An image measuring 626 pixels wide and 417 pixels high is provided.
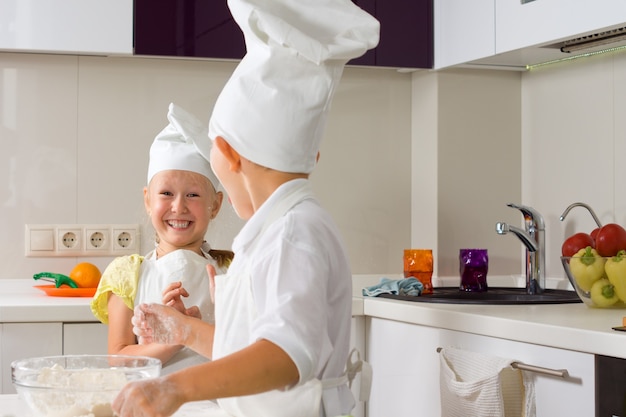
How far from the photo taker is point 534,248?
241 centimetres

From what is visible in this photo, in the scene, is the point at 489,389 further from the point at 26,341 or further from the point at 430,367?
the point at 26,341

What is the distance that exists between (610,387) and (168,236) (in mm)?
850

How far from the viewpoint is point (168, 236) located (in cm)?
176

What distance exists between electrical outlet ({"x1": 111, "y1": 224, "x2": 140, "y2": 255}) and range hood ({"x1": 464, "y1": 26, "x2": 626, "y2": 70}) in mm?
1074

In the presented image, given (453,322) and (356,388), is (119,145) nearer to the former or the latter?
(356,388)

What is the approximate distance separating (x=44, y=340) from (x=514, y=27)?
4.61 feet

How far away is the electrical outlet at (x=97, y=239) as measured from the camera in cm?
258

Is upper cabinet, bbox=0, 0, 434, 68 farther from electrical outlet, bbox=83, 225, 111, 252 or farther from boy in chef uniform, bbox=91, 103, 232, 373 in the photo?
boy in chef uniform, bbox=91, 103, 232, 373

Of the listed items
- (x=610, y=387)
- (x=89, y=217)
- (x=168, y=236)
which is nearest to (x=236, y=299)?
(x=168, y=236)

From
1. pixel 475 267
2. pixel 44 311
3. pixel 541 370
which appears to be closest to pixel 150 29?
pixel 44 311

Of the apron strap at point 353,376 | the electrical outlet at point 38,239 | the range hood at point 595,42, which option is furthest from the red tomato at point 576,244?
the electrical outlet at point 38,239

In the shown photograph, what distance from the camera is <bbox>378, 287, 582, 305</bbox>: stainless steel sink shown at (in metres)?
2.10

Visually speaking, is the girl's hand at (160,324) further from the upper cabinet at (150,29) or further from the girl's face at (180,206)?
the upper cabinet at (150,29)

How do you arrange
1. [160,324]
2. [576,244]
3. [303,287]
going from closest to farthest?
1. [303,287]
2. [160,324]
3. [576,244]
